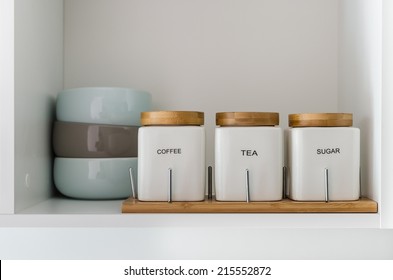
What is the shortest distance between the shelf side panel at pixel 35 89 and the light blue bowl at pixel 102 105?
0.14ft

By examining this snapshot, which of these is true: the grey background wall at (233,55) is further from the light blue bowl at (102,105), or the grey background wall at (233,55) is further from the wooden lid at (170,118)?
the wooden lid at (170,118)

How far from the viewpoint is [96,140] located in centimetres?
81

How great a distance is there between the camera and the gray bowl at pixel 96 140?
0.81 metres

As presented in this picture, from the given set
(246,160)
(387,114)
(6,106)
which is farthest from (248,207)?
(6,106)

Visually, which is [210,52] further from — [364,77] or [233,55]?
[364,77]

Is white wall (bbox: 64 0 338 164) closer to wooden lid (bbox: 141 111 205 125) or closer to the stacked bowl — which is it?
the stacked bowl

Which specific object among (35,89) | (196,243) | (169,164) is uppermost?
(35,89)

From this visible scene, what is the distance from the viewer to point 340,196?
2.31 feet

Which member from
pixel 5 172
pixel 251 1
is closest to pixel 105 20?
pixel 251 1

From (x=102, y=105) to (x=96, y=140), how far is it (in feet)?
0.18

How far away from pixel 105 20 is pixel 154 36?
91 millimetres

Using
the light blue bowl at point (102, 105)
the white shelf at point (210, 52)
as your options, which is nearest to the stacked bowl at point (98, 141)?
the light blue bowl at point (102, 105)

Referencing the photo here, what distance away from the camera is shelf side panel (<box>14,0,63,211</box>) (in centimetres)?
71

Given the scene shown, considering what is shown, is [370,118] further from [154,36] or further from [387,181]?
[154,36]
